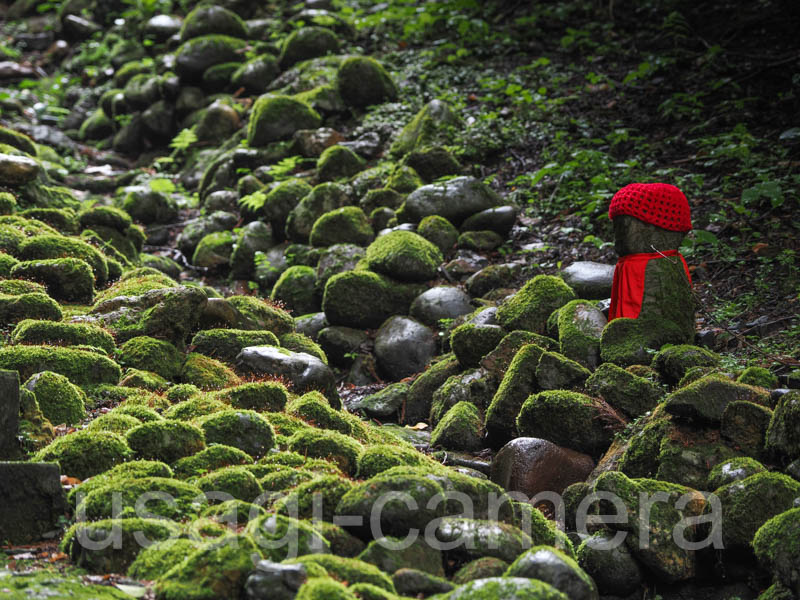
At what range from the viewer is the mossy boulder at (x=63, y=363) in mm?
5152

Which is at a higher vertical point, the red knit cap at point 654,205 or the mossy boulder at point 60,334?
the red knit cap at point 654,205

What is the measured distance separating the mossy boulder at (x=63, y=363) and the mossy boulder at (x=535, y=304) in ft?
11.4

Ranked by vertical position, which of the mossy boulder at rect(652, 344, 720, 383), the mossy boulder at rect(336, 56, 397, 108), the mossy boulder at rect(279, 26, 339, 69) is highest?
the mossy boulder at rect(279, 26, 339, 69)

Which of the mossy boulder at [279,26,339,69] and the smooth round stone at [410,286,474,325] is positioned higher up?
the mossy boulder at [279,26,339,69]

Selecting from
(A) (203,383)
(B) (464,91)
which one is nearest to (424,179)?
(B) (464,91)

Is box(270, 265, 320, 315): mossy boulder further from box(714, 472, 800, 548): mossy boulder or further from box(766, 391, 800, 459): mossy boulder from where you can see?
box(714, 472, 800, 548): mossy boulder

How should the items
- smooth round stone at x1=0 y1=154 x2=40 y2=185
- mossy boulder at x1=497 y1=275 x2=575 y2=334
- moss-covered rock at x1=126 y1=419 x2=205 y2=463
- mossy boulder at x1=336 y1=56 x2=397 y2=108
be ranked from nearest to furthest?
moss-covered rock at x1=126 y1=419 x2=205 y2=463 → mossy boulder at x1=497 y1=275 x2=575 y2=334 → smooth round stone at x1=0 y1=154 x2=40 y2=185 → mossy boulder at x1=336 y1=56 x2=397 y2=108

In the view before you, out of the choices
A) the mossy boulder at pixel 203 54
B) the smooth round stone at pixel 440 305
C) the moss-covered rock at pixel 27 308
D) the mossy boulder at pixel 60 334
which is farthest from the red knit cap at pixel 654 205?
the mossy boulder at pixel 203 54

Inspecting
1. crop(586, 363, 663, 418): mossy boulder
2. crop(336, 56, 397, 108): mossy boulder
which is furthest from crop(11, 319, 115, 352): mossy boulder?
crop(336, 56, 397, 108): mossy boulder

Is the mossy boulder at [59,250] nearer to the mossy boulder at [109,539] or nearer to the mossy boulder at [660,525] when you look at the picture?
the mossy boulder at [109,539]

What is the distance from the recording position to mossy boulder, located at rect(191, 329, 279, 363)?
6.34 metres

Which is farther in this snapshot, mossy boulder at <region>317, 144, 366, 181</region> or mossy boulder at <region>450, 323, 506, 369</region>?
mossy boulder at <region>317, 144, 366, 181</region>

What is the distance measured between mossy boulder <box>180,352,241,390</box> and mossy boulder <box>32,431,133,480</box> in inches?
61.7

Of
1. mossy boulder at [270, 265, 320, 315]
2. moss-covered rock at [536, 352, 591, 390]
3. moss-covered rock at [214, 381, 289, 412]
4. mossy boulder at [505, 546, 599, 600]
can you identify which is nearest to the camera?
mossy boulder at [505, 546, 599, 600]
